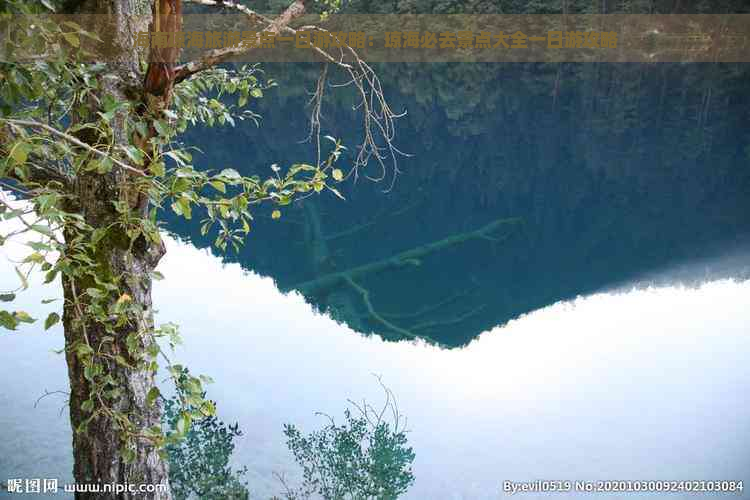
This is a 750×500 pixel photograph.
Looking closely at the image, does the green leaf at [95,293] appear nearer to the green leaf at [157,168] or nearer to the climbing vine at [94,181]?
the climbing vine at [94,181]

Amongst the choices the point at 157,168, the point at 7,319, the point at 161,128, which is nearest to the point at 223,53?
the point at 161,128

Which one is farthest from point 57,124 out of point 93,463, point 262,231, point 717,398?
point 262,231

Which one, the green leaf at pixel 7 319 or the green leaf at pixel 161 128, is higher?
the green leaf at pixel 161 128

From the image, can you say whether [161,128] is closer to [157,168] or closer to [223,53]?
[157,168]

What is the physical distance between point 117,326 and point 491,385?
10.5 ft

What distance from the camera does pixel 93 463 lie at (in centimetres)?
190

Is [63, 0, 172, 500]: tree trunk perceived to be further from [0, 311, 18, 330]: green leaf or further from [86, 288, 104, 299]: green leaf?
[0, 311, 18, 330]: green leaf

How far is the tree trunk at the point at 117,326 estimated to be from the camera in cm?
172

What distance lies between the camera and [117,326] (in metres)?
1.71

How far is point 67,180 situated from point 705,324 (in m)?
4.77

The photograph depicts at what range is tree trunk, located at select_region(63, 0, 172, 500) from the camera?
67.6 inches

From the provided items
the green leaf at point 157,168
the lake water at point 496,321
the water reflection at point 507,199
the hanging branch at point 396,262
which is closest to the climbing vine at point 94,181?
the green leaf at point 157,168

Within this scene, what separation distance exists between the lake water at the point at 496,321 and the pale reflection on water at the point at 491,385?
0.01 meters

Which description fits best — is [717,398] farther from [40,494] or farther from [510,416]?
[40,494]
